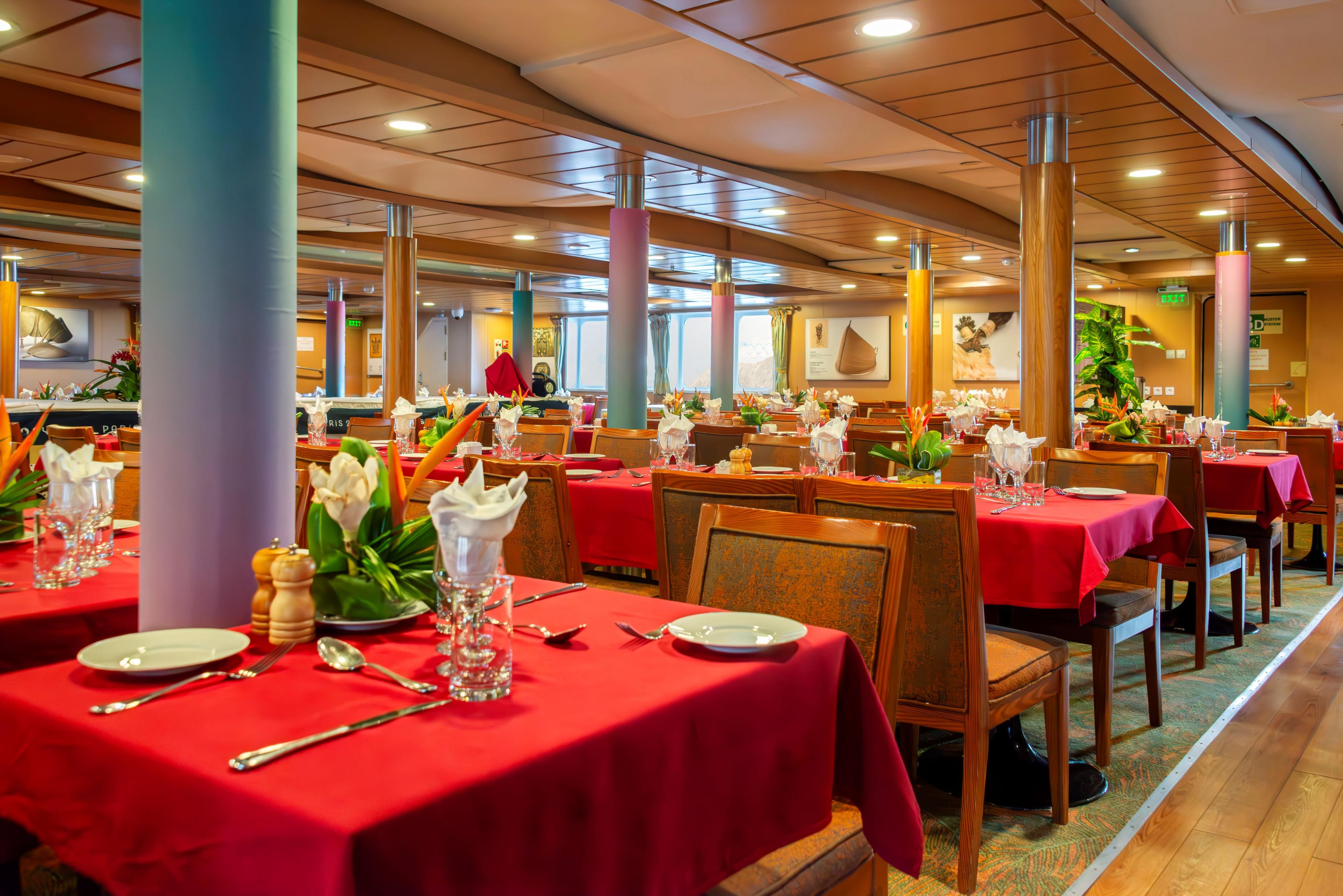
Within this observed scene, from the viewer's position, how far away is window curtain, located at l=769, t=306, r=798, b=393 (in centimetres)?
1917

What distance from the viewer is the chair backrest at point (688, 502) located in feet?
7.97

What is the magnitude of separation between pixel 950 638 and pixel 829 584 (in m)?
0.54

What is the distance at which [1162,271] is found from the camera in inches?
565

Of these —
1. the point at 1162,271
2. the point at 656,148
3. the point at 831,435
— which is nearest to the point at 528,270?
the point at 656,148

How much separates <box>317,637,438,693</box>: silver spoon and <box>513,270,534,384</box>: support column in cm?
1359

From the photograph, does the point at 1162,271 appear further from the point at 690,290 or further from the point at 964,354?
the point at 690,290

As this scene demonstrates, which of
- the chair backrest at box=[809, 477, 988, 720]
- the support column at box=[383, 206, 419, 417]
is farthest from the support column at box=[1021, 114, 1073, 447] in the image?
the support column at box=[383, 206, 419, 417]

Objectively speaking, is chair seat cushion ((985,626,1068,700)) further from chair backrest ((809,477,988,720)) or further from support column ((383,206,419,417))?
support column ((383,206,419,417))

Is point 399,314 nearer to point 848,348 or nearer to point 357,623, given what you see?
point 357,623

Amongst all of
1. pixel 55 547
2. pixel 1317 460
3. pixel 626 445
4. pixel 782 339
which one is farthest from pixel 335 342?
pixel 55 547

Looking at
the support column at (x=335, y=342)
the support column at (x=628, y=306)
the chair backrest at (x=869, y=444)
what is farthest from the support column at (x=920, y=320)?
the support column at (x=335, y=342)

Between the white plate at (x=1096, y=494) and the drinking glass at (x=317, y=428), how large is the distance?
145 inches

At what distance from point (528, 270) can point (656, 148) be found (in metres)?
7.08

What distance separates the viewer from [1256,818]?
2.61 meters
